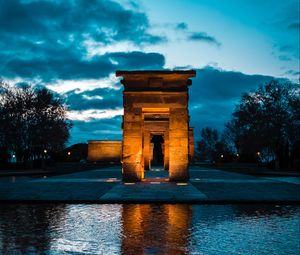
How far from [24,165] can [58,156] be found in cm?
2805

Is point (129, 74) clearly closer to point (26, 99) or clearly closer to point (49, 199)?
point (49, 199)

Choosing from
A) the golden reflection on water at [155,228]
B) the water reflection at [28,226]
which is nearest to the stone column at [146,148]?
the golden reflection on water at [155,228]

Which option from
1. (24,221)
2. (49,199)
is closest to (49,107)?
(49,199)

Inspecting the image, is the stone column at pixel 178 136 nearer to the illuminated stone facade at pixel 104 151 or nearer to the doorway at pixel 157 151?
the doorway at pixel 157 151

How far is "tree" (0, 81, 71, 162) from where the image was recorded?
49.1 meters

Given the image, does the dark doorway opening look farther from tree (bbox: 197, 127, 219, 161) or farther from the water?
the water

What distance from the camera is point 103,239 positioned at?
340 inches

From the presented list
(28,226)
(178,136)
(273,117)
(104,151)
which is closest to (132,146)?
(178,136)

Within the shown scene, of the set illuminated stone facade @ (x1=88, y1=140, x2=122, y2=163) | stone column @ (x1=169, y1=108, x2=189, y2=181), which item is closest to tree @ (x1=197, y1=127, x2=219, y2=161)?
illuminated stone facade @ (x1=88, y1=140, x2=122, y2=163)

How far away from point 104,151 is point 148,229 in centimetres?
7197

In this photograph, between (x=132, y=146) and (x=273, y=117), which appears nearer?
(x=132, y=146)

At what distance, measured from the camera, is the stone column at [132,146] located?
24844 millimetres

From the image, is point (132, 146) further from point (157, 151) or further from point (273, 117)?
point (157, 151)

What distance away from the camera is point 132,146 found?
24891 mm
